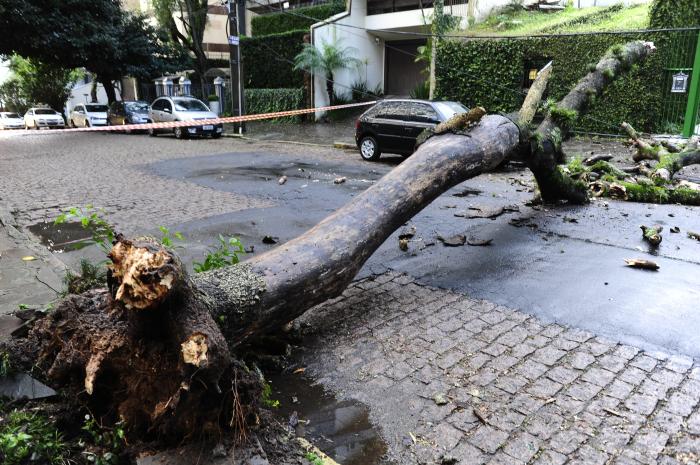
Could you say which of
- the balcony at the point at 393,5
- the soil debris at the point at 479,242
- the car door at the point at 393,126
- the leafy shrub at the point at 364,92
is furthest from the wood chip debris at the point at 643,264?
the balcony at the point at 393,5

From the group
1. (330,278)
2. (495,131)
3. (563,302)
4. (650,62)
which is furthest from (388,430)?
(650,62)

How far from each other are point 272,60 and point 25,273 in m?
25.4

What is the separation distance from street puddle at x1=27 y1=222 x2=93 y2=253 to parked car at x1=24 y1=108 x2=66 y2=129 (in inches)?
1249

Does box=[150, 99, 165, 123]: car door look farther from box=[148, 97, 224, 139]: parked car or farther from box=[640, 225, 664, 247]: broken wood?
box=[640, 225, 664, 247]: broken wood

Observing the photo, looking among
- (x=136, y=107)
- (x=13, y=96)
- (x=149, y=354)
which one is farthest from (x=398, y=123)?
(x=13, y=96)

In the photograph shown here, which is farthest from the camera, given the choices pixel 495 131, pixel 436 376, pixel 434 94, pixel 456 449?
pixel 434 94

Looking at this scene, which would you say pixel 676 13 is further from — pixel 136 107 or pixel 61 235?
pixel 136 107

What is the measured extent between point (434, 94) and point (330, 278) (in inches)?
728

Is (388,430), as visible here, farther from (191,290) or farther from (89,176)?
(89,176)

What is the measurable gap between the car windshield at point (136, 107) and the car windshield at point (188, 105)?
438 centimetres

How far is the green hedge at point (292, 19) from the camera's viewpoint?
2953 cm

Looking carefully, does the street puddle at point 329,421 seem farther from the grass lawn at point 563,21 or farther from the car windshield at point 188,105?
the car windshield at point 188,105

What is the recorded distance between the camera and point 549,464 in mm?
2627

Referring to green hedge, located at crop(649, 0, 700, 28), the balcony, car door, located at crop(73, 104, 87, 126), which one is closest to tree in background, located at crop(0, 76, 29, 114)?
car door, located at crop(73, 104, 87, 126)
